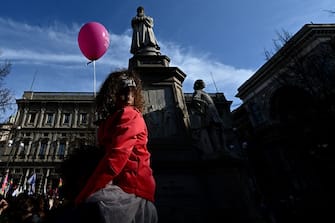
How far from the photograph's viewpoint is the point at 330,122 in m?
11.4

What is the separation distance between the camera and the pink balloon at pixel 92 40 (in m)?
4.88

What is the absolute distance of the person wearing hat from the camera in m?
1.18

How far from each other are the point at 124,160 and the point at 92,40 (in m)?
4.53

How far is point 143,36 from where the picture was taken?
7215 mm

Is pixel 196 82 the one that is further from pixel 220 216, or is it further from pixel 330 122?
pixel 330 122

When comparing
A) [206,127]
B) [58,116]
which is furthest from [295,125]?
[58,116]

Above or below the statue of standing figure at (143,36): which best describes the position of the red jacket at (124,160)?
below

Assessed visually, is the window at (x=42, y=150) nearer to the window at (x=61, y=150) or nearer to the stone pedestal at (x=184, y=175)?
the window at (x=61, y=150)

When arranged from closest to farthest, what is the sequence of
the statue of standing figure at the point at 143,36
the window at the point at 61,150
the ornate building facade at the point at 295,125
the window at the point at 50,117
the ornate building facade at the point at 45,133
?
the statue of standing figure at the point at 143,36 → the ornate building facade at the point at 295,125 → the ornate building facade at the point at 45,133 → the window at the point at 61,150 → the window at the point at 50,117

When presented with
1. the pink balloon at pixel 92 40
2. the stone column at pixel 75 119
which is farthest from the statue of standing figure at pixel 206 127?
the stone column at pixel 75 119

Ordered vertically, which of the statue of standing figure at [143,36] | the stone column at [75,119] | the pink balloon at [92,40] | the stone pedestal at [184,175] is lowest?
the stone pedestal at [184,175]

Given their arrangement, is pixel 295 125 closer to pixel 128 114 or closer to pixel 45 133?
pixel 128 114

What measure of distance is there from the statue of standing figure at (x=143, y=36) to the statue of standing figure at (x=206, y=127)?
239cm

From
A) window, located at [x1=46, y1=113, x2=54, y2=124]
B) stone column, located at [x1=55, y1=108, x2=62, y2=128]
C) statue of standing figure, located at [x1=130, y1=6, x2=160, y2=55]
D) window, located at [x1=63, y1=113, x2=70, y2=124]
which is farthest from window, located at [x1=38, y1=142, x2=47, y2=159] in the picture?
statue of standing figure, located at [x1=130, y1=6, x2=160, y2=55]
